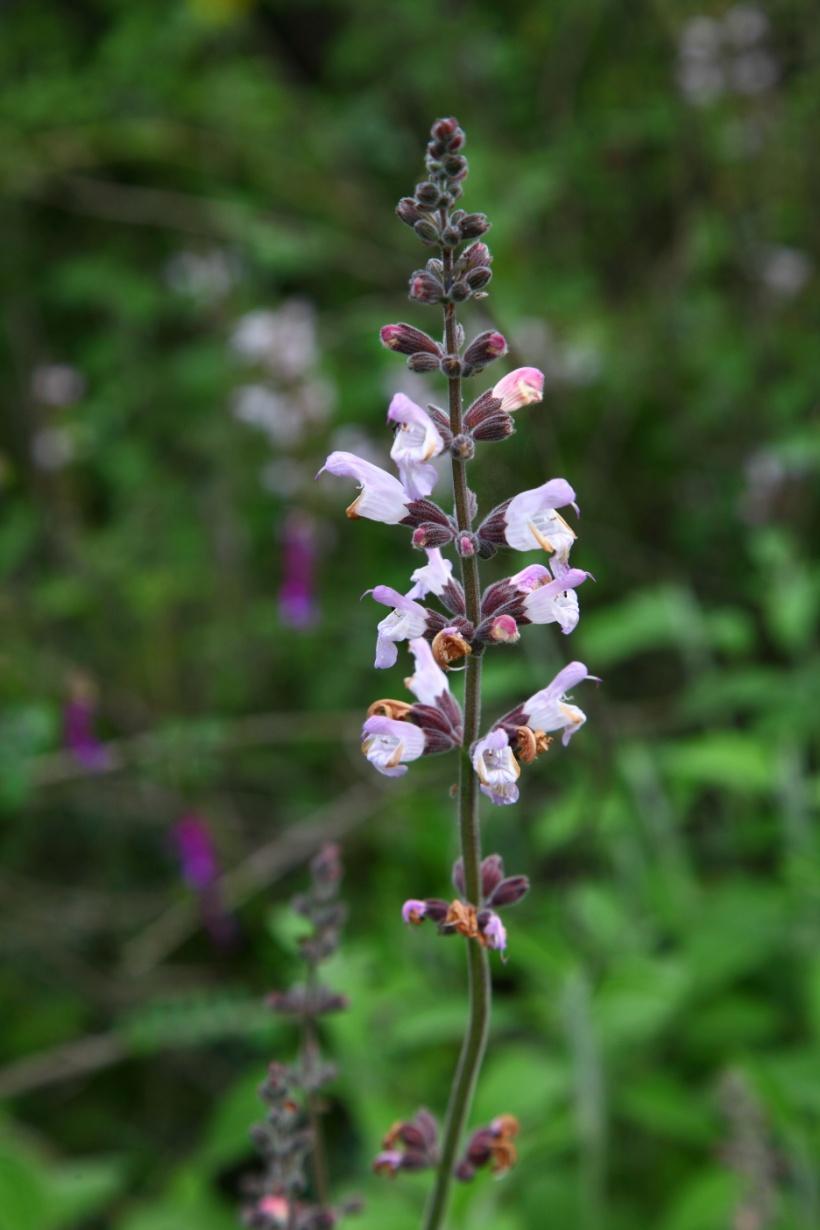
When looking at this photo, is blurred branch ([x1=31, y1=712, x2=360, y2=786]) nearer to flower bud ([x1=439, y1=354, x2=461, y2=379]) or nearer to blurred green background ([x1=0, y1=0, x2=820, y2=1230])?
blurred green background ([x1=0, y1=0, x2=820, y2=1230])

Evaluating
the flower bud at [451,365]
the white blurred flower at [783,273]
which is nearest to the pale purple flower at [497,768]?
the flower bud at [451,365]

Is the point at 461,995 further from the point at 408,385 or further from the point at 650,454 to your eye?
the point at 650,454

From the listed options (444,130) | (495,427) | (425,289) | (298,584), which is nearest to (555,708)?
(495,427)

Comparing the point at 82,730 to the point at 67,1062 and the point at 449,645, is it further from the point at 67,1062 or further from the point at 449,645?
the point at 449,645

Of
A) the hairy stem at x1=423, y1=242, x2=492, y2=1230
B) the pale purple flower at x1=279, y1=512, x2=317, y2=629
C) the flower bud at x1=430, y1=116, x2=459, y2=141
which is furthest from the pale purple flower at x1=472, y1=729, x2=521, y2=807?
the pale purple flower at x1=279, y1=512, x2=317, y2=629

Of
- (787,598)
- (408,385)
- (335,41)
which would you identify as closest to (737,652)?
(787,598)

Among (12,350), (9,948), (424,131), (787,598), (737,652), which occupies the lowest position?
(9,948)
